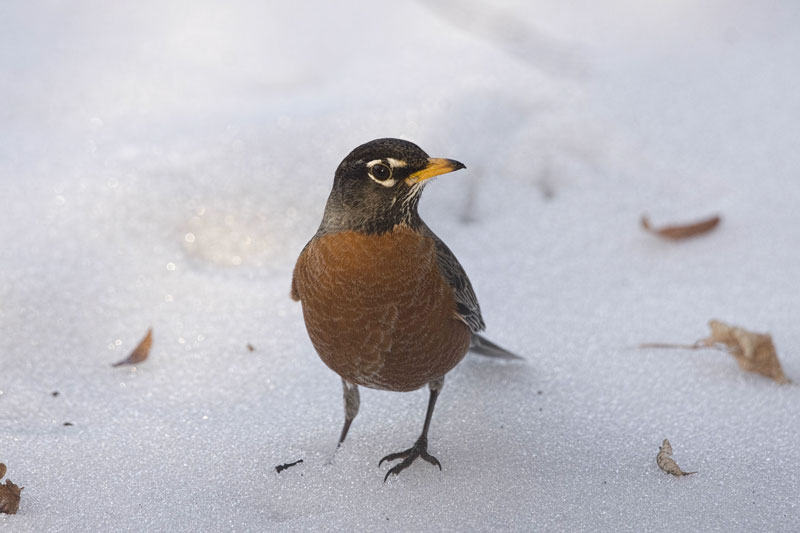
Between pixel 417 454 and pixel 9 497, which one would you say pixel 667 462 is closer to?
pixel 417 454

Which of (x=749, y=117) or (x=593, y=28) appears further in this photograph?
(x=593, y=28)

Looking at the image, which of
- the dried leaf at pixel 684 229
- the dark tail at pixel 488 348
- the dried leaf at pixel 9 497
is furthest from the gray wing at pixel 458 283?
the dried leaf at pixel 684 229

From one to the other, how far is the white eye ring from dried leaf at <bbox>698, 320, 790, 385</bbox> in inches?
72.9

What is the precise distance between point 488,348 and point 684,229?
168 cm

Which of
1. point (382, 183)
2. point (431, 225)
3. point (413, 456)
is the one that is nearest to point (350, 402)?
point (413, 456)

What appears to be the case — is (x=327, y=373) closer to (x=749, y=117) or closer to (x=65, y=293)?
(x=65, y=293)

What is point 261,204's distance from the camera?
Result: 15.5 feet

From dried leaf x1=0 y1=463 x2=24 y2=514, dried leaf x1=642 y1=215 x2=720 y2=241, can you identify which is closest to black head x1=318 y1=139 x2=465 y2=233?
dried leaf x1=0 y1=463 x2=24 y2=514

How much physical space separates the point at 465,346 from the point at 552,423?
508mm

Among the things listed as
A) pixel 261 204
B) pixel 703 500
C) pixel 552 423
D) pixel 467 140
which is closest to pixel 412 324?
pixel 552 423

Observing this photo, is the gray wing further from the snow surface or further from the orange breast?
the snow surface

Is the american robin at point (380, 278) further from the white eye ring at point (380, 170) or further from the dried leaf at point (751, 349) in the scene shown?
the dried leaf at point (751, 349)

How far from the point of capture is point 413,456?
10.7 ft

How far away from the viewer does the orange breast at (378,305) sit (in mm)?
3012
